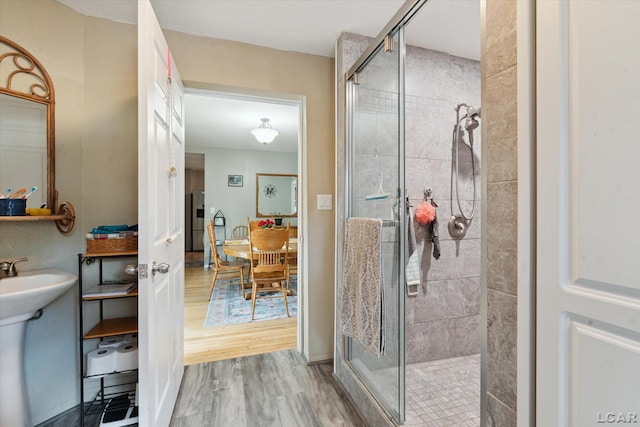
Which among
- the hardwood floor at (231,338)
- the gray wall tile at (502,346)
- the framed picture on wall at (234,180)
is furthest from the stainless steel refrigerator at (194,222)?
the gray wall tile at (502,346)

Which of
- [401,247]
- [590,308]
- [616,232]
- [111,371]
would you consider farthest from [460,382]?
[111,371]

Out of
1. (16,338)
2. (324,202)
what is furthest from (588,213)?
(16,338)

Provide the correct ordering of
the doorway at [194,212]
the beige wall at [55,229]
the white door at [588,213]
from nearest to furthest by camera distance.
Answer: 1. the white door at [588,213]
2. the beige wall at [55,229]
3. the doorway at [194,212]

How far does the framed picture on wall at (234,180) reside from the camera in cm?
567

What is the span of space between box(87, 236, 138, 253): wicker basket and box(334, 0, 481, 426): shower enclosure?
1297 mm

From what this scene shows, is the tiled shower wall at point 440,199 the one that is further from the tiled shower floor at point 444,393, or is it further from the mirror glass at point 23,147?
the mirror glass at point 23,147

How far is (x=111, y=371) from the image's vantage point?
4.94ft

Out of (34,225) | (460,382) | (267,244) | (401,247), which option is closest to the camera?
(401,247)

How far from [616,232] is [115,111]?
2339mm

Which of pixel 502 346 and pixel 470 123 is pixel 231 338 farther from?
pixel 470 123

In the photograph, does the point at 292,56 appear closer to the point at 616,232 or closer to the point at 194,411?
the point at 616,232

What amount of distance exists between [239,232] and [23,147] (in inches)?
169

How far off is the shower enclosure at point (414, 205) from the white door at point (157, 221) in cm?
107

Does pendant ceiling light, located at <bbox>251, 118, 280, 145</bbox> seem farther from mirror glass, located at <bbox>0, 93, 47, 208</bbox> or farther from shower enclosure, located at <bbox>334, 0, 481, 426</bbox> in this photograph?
mirror glass, located at <bbox>0, 93, 47, 208</bbox>
